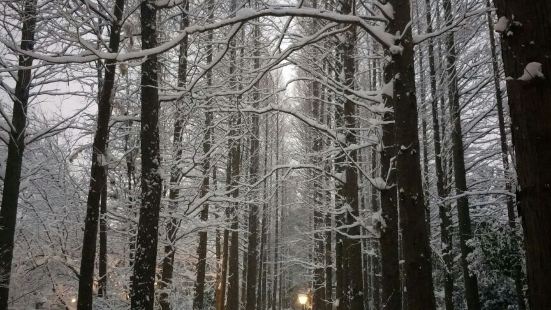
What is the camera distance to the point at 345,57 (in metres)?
8.55

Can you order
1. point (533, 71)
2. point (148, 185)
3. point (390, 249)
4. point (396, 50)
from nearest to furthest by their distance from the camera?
point (533, 71)
point (396, 50)
point (148, 185)
point (390, 249)

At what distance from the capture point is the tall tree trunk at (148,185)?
5641mm

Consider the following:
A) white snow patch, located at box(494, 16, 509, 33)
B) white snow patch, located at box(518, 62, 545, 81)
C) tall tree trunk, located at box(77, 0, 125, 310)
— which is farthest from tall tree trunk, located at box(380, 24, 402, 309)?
tall tree trunk, located at box(77, 0, 125, 310)

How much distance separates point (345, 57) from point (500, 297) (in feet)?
37.1

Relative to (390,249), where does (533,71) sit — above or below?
above

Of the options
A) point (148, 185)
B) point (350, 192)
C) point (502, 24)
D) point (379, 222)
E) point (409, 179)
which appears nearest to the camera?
point (502, 24)

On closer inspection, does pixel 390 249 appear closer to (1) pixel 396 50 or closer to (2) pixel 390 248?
(2) pixel 390 248

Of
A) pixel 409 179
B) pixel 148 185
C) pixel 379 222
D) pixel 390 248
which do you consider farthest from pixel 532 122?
pixel 148 185

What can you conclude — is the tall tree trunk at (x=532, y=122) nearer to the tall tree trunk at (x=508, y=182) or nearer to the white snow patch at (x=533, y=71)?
the white snow patch at (x=533, y=71)

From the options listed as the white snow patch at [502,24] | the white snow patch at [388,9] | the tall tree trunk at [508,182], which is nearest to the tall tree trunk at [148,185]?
the white snow patch at [388,9]

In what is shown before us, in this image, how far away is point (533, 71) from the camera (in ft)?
8.38

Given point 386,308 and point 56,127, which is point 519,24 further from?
point 56,127

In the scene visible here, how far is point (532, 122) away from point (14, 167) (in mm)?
9861

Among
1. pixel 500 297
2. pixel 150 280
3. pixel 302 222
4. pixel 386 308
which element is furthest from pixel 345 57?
pixel 302 222
